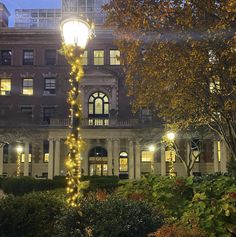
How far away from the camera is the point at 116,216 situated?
8141mm

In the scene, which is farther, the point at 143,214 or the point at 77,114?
the point at 77,114

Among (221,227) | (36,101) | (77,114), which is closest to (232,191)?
(221,227)

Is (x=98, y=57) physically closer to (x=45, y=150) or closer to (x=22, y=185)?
(x=45, y=150)

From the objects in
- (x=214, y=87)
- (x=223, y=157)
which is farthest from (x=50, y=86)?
(x=214, y=87)

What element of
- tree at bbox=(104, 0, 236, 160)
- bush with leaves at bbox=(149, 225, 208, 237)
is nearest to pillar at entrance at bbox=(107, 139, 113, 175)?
tree at bbox=(104, 0, 236, 160)

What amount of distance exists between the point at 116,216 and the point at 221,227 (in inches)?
89.1

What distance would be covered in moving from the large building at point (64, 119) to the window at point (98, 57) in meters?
0.13

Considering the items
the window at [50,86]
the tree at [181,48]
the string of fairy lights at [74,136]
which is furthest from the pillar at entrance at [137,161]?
the string of fairy lights at [74,136]

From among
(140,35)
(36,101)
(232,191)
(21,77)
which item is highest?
(21,77)

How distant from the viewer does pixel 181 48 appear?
43.2ft

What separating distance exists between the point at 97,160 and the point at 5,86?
49.6ft

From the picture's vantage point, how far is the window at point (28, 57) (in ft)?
171

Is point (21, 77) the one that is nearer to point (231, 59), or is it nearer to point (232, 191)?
point (231, 59)

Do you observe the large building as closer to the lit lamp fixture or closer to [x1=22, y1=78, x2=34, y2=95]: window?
[x1=22, y1=78, x2=34, y2=95]: window
